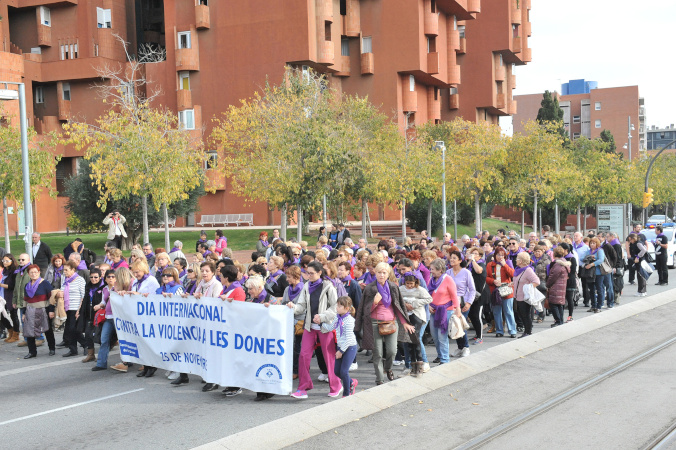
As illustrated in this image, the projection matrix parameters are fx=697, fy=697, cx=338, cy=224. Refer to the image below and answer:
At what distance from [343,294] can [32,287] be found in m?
6.60

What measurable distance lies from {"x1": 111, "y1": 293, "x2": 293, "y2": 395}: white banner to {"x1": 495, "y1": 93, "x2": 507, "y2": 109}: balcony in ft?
193

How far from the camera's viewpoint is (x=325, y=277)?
9.35 m

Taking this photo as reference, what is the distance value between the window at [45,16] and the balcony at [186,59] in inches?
446

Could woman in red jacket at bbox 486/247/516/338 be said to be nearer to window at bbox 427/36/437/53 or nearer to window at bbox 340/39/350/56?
window at bbox 340/39/350/56

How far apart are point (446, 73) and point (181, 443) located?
5320 centimetres

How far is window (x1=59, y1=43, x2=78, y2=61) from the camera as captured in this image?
49.8 m

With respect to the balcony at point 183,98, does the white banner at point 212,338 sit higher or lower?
lower

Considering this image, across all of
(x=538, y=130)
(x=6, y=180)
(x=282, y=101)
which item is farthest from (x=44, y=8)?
(x=538, y=130)

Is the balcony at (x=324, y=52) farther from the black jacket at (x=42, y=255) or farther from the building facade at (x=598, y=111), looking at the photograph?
the building facade at (x=598, y=111)

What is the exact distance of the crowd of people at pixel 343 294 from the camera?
9227mm

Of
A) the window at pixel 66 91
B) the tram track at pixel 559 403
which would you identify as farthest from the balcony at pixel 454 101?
the tram track at pixel 559 403

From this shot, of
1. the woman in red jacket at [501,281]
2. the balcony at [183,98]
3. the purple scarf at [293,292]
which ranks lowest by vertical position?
the woman in red jacket at [501,281]

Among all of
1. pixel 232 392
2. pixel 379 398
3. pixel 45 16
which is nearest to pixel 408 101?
pixel 45 16

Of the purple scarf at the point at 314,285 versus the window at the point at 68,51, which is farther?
the window at the point at 68,51
